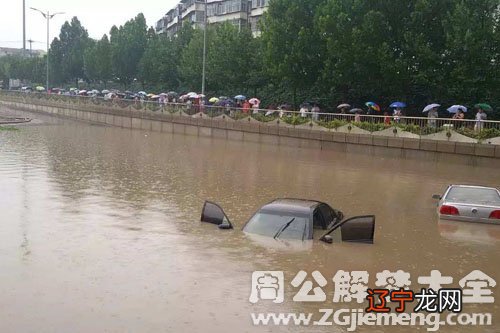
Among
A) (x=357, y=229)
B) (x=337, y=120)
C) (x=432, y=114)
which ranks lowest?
(x=357, y=229)

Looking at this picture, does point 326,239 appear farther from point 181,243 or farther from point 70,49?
point 70,49

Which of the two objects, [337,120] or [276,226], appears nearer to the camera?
[276,226]

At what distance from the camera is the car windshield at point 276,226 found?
11172 millimetres

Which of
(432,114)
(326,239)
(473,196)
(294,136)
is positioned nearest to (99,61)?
(294,136)

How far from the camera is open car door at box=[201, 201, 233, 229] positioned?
497 inches

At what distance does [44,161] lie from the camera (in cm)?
2525

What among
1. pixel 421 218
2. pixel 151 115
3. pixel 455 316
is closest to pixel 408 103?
pixel 151 115

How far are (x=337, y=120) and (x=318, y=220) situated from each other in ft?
69.6

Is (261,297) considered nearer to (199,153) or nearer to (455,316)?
(455,316)

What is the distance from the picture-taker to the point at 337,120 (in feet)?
106

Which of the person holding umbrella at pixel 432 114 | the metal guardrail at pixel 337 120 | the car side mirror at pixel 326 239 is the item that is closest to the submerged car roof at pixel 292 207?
the car side mirror at pixel 326 239

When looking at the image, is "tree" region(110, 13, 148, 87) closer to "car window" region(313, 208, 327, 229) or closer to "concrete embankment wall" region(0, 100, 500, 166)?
"concrete embankment wall" region(0, 100, 500, 166)

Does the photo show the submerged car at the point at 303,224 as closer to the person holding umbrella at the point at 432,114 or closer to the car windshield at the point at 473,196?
the car windshield at the point at 473,196

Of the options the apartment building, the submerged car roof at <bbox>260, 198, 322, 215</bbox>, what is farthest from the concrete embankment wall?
the apartment building
